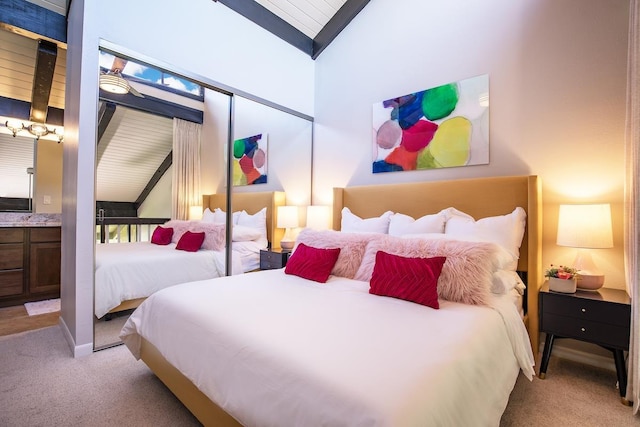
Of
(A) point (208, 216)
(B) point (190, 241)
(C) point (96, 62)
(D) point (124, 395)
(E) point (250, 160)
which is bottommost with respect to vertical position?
(D) point (124, 395)

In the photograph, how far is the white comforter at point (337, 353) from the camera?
34.7 inches

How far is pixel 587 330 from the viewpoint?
1.85 metres

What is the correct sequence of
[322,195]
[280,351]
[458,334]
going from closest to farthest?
1. [280,351]
2. [458,334]
3. [322,195]

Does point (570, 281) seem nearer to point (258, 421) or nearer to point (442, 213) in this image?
point (442, 213)

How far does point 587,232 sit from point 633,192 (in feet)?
1.12

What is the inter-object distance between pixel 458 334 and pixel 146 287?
7.65ft

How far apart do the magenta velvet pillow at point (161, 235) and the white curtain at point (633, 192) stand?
3210 mm

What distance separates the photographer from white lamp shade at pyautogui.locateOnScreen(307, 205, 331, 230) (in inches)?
137

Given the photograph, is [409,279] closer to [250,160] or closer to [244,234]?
[244,234]

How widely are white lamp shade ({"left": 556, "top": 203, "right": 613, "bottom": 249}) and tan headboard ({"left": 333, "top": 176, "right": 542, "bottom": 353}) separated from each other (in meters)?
0.20

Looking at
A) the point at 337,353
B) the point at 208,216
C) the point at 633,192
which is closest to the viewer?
the point at 337,353

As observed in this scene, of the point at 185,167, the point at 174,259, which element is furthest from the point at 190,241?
the point at 185,167

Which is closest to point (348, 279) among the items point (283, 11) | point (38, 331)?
point (38, 331)

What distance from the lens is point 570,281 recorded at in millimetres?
1950
